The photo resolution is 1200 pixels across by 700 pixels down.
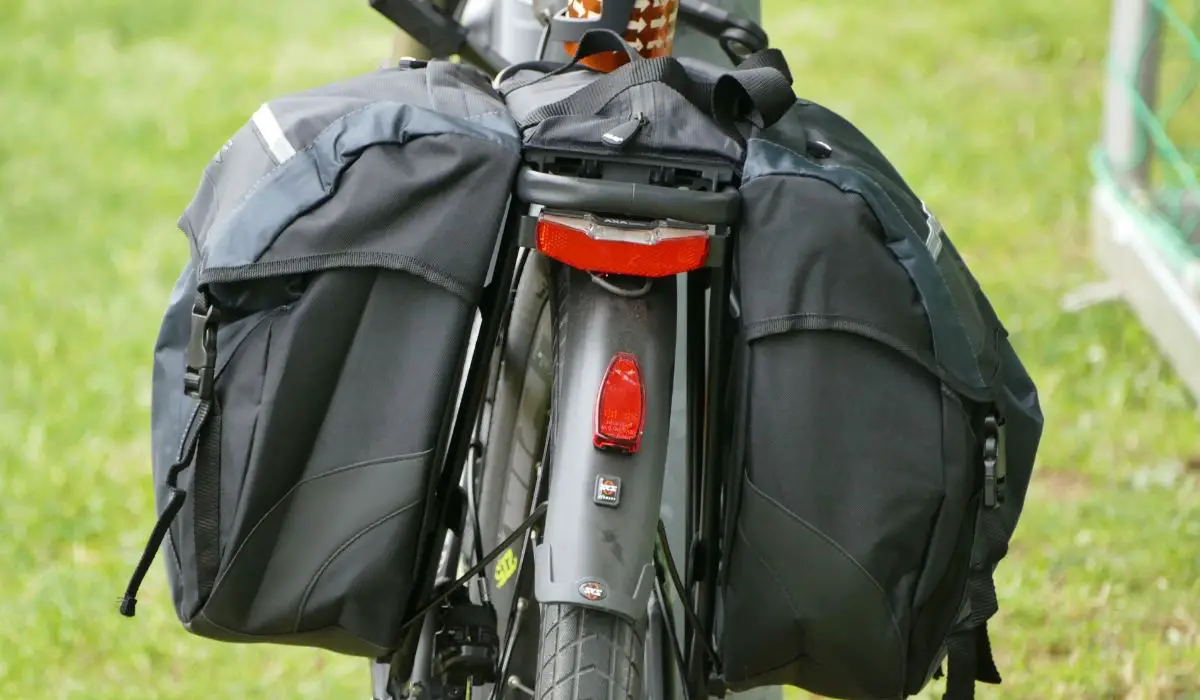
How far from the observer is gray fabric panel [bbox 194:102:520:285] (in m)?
1.83

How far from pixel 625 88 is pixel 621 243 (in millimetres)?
217

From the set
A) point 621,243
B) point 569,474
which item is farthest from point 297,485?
point 621,243

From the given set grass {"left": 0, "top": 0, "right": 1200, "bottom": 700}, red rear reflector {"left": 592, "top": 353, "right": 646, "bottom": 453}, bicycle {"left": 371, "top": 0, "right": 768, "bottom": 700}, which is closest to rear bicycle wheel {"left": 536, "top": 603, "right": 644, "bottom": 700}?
bicycle {"left": 371, "top": 0, "right": 768, "bottom": 700}

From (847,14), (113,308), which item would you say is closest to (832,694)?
(113,308)

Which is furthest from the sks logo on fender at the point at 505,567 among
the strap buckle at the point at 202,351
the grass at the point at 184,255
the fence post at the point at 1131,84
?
the fence post at the point at 1131,84

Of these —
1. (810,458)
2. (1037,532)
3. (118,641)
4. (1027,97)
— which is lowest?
(118,641)

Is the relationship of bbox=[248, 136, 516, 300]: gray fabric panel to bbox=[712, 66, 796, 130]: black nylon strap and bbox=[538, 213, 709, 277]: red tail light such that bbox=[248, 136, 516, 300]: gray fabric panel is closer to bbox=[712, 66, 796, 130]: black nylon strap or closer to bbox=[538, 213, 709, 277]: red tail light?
bbox=[538, 213, 709, 277]: red tail light

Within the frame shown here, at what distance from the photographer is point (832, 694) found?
1.97 metres

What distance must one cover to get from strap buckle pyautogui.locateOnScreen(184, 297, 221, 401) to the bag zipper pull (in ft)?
1.54

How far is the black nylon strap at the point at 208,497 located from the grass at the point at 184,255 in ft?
4.54

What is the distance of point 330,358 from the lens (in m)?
1.86

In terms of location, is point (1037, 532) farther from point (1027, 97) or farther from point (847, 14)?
point (847, 14)

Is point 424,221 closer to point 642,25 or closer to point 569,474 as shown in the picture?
point 569,474

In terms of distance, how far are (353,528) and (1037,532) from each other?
7.64 feet
